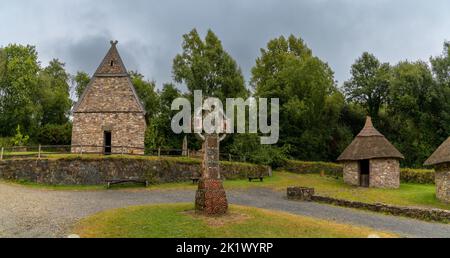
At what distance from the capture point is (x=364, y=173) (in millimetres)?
31703

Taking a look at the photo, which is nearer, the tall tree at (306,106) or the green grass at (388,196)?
the green grass at (388,196)

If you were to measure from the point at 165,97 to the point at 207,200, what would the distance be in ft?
95.3

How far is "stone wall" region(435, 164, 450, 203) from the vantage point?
21250 mm

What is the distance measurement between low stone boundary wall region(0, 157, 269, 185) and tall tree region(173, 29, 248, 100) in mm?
15309

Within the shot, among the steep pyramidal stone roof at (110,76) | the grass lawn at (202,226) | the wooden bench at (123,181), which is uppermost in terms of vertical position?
the steep pyramidal stone roof at (110,76)

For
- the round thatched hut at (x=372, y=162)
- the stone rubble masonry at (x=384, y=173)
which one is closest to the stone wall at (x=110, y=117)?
the round thatched hut at (x=372, y=162)

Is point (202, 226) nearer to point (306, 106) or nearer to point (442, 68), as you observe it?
point (306, 106)

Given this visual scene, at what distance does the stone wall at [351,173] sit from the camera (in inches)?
1173

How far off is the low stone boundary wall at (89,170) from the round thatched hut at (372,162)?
513 inches

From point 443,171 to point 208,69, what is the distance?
25818 mm

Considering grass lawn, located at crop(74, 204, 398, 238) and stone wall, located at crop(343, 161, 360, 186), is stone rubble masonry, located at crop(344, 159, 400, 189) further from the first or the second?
grass lawn, located at crop(74, 204, 398, 238)

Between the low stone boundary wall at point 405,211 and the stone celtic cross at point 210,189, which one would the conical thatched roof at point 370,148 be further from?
the stone celtic cross at point 210,189

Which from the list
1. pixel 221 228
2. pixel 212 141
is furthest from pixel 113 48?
pixel 221 228
